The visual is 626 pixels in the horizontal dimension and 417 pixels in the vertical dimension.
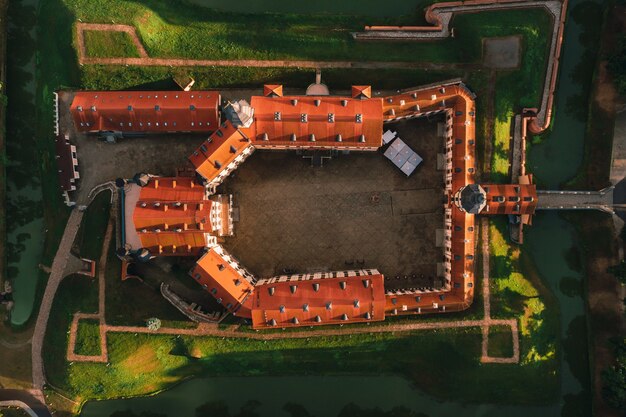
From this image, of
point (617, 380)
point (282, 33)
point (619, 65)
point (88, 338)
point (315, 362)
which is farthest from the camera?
point (282, 33)

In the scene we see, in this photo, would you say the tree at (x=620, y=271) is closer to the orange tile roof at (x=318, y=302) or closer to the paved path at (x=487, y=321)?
the paved path at (x=487, y=321)

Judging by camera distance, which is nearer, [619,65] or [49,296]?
[619,65]

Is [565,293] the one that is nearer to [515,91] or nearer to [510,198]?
[510,198]

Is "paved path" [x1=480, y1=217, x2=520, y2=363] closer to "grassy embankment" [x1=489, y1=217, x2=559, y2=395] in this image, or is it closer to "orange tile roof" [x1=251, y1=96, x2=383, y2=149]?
"grassy embankment" [x1=489, y1=217, x2=559, y2=395]

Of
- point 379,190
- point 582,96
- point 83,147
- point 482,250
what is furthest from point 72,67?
point 582,96

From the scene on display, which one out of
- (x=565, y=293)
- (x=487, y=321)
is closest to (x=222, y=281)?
(x=487, y=321)

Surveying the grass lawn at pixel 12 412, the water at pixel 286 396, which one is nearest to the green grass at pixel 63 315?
the grass lawn at pixel 12 412

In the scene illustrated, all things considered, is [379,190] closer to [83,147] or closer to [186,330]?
[186,330]
